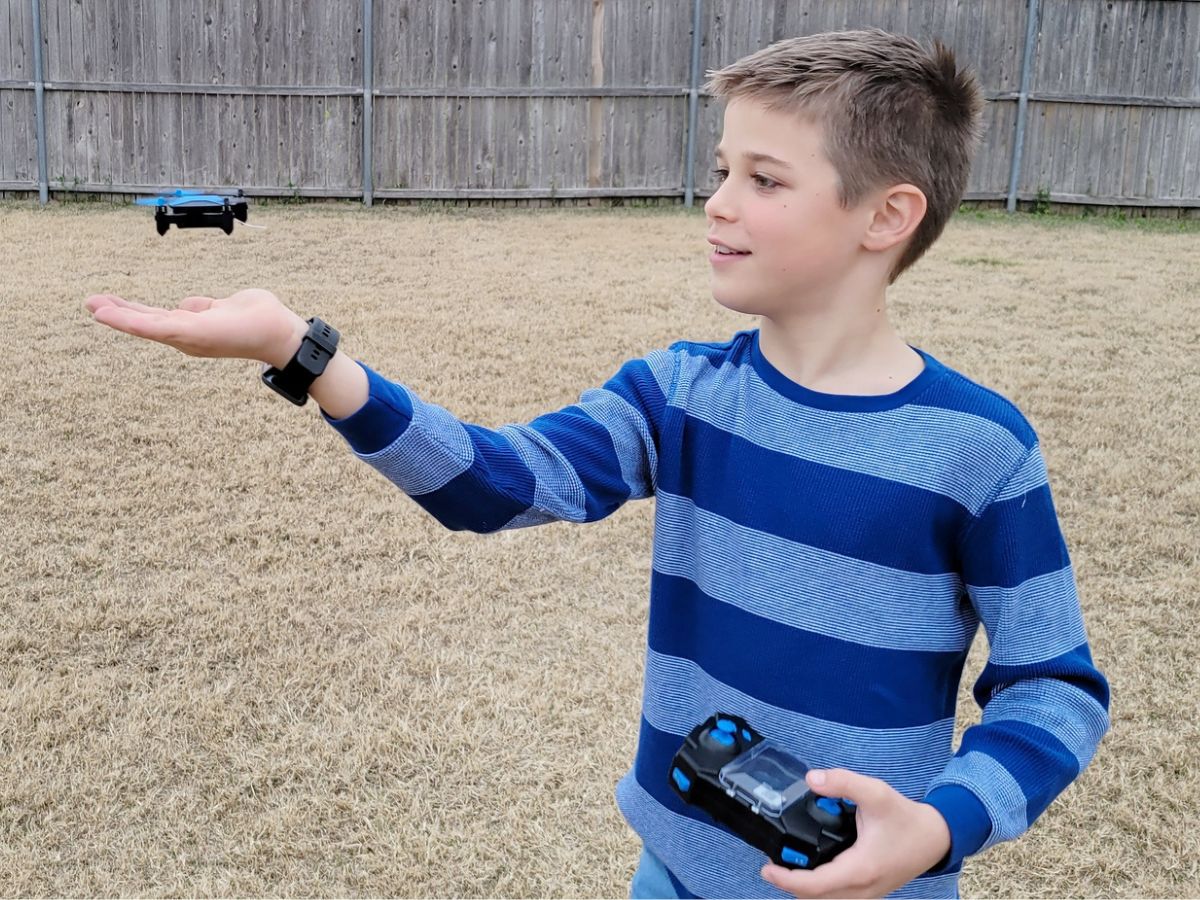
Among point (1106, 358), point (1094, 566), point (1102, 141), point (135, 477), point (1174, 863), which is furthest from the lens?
point (1102, 141)

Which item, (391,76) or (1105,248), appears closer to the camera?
(1105,248)

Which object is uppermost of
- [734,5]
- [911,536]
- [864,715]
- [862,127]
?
[734,5]

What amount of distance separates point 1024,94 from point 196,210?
1038 cm

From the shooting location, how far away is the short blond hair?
136cm

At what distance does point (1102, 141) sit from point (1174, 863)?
1044 cm

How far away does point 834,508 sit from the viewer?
131 cm

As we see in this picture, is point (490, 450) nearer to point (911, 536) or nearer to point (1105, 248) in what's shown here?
point (911, 536)

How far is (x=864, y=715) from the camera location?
4.32ft

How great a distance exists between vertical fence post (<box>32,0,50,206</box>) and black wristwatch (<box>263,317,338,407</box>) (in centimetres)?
1063

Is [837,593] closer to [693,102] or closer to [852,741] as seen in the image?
[852,741]

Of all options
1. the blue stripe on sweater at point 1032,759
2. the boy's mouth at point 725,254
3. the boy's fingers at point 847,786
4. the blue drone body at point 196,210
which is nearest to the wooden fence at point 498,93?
the blue drone body at point 196,210

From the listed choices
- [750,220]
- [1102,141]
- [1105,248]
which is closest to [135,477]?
[750,220]

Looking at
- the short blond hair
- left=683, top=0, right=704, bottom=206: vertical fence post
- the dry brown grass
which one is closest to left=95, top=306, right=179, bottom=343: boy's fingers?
the short blond hair

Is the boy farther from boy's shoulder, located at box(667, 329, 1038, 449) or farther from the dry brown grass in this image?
the dry brown grass
